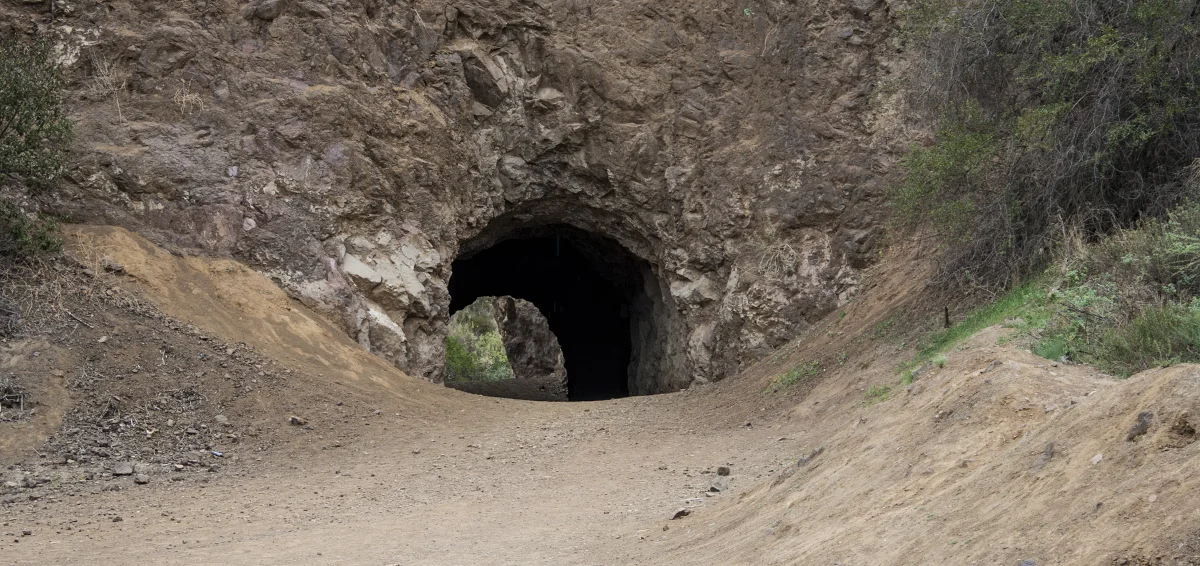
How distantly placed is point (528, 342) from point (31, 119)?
1087 inches

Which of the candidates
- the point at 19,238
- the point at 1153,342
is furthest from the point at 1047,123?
the point at 19,238

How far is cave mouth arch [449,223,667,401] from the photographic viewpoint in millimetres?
19469

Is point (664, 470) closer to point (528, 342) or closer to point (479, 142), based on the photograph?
point (479, 142)

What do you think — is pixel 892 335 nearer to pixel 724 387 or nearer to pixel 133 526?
pixel 724 387

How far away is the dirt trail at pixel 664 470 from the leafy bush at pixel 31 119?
1.07 m

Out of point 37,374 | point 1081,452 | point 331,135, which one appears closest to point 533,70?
point 331,135

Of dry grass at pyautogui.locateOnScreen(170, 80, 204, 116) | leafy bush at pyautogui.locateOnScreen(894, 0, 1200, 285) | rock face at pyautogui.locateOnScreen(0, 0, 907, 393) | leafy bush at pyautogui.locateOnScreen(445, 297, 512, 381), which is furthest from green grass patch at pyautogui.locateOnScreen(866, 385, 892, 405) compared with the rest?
leafy bush at pyautogui.locateOnScreen(445, 297, 512, 381)

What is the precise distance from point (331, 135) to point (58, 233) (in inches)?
148

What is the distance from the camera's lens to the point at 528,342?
1531 inches

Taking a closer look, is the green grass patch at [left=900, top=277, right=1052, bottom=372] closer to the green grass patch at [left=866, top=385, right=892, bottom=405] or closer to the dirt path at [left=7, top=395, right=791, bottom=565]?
the green grass patch at [left=866, top=385, right=892, bottom=405]

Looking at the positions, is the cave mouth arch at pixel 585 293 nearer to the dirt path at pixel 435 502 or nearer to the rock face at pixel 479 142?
the rock face at pixel 479 142

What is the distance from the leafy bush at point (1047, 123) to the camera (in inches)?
376

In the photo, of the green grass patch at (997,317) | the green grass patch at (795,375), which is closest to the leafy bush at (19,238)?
the green grass patch at (795,375)

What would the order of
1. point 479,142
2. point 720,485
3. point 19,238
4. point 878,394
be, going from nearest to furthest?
point 720,485 → point 878,394 → point 19,238 → point 479,142
